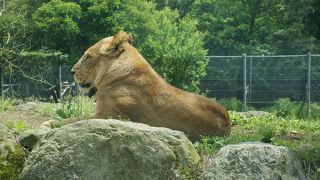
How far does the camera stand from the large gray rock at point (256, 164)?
5.61 meters

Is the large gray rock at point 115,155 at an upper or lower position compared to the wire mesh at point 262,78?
upper

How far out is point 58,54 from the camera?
2414cm

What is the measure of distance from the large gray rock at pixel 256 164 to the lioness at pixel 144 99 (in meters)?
1.70

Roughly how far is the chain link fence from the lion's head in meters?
14.9

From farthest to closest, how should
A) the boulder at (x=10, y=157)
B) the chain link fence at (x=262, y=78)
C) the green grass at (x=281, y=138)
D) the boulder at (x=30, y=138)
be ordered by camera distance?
the chain link fence at (x=262, y=78)
the boulder at (x=30, y=138)
the boulder at (x=10, y=157)
the green grass at (x=281, y=138)

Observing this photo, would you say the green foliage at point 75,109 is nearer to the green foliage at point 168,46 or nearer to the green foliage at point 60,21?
the green foliage at point 168,46

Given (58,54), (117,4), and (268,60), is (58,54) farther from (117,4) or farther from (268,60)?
(268,60)

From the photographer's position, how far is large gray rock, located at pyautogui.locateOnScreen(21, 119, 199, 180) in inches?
234

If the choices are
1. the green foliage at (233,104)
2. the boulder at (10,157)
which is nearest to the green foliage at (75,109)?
the boulder at (10,157)

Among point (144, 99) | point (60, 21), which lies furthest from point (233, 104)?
point (144, 99)

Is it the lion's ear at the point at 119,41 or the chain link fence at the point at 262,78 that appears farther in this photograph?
the chain link fence at the point at 262,78

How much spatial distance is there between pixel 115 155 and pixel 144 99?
5.28 feet

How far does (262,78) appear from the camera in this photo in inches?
918

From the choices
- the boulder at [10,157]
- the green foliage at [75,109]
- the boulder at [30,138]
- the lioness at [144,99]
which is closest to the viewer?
the boulder at [10,157]
